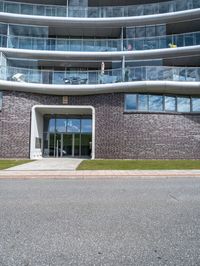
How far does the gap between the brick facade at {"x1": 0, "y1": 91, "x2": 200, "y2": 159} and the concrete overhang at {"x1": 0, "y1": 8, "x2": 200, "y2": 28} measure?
8415 mm

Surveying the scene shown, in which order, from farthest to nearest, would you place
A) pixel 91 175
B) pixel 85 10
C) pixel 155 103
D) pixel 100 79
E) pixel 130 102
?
pixel 85 10 → pixel 100 79 → pixel 155 103 → pixel 130 102 → pixel 91 175

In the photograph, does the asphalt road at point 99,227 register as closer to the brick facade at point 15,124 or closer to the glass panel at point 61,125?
the brick facade at point 15,124

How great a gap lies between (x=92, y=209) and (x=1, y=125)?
18171 millimetres

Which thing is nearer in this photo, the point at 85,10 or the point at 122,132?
the point at 122,132

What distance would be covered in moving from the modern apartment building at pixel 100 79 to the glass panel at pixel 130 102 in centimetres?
8

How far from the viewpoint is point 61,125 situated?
27562 millimetres

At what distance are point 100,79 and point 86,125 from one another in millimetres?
5413

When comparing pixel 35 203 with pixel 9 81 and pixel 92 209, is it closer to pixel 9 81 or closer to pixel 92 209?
pixel 92 209

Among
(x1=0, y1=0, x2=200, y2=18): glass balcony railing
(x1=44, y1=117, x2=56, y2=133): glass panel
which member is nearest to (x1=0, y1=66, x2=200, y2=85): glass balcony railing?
(x1=44, y1=117, x2=56, y2=133): glass panel

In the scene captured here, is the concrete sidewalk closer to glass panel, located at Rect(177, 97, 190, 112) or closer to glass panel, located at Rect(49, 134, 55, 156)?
glass panel, located at Rect(177, 97, 190, 112)

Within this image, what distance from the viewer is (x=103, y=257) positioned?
4070mm

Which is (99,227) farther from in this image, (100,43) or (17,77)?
(100,43)

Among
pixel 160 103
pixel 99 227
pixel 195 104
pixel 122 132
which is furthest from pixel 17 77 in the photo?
pixel 99 227

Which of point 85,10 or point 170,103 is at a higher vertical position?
point 85,10
